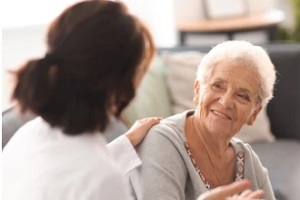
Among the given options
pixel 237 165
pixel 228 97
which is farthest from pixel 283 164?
pixel 228 97

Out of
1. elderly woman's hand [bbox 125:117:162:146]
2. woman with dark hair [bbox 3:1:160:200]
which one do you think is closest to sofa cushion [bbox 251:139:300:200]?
elderly woman's hand [bbox 125:117:162:146]

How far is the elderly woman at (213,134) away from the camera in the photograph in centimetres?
149

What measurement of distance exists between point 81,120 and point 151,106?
1.55 metres

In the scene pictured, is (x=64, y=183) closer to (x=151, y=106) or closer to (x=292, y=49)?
(x=151, y=106)

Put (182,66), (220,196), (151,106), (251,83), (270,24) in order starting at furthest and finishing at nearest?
(270,24) < (182,66) < (151,106) < (251,83) < (220,196)

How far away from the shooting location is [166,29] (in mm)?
4383

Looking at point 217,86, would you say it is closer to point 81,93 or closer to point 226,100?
point 226,100

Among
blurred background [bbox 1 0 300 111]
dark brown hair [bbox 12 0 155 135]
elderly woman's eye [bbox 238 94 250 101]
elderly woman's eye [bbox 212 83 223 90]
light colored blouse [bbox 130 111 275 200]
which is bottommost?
blurred background [bbox 1 0 300 111]

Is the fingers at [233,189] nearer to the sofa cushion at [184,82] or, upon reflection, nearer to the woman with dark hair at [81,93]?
the woman with dark hair at [81,93]

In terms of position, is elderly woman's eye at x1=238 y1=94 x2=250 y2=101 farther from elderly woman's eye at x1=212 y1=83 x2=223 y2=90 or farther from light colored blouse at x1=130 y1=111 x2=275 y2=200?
light colored blouse at x1=130 y1=111 x2=275 y2=200

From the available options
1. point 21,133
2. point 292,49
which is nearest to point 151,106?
point 292,49

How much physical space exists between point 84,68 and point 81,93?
0.17 ft

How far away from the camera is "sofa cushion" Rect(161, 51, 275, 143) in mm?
2848

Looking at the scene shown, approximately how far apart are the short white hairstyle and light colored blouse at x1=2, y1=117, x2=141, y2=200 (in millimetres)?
513
